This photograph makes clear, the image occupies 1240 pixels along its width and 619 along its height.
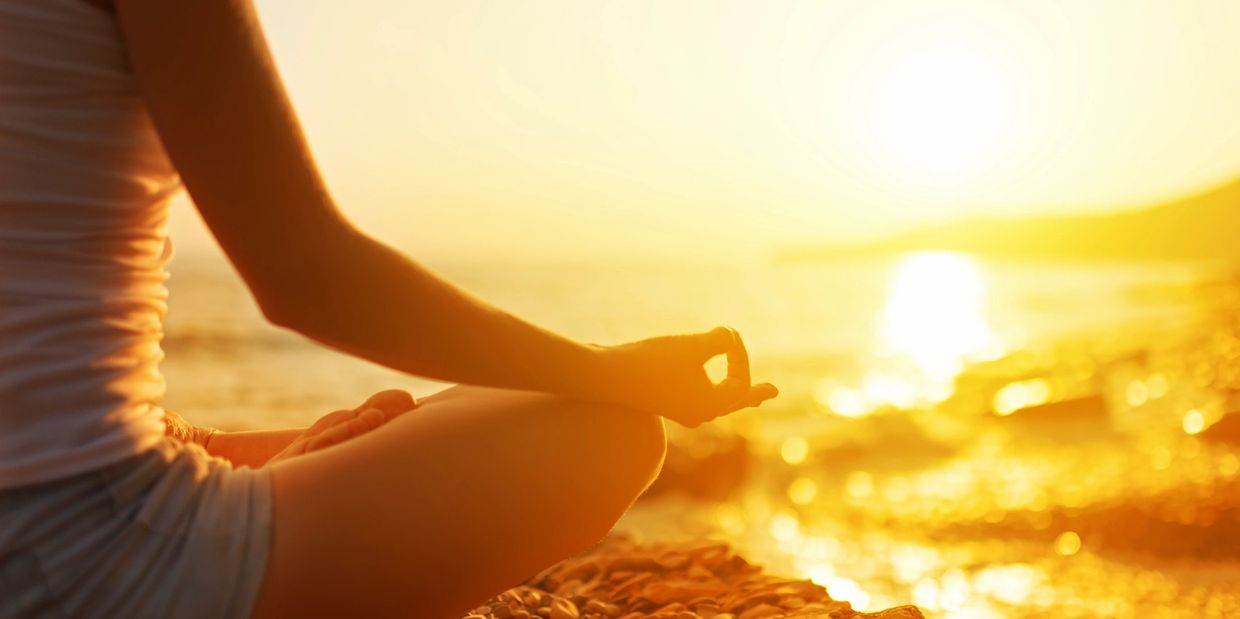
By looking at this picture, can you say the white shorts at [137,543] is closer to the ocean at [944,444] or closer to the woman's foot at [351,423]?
the woman's foot at [351,423]

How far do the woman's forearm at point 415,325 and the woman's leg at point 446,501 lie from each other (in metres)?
0.07

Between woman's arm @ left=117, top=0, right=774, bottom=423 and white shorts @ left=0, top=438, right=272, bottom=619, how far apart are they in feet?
0.77

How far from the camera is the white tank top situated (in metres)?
1.21

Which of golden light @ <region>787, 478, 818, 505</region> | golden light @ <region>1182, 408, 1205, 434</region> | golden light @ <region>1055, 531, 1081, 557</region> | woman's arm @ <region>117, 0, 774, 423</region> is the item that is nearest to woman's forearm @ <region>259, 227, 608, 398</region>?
woman's arm @ <region>117, 0, 774, 423</region>

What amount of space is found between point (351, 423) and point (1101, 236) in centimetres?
10776

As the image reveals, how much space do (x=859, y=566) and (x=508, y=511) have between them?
4.77m

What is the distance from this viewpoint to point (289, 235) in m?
1.34

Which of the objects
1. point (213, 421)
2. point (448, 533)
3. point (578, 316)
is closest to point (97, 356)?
point (448, 533)

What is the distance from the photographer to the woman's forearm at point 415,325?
1385mm

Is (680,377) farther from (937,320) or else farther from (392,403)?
(937,320)

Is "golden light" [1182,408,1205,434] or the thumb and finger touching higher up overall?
"golden light" [1182,408,1205,434]

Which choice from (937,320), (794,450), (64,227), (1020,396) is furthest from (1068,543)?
(937,320)

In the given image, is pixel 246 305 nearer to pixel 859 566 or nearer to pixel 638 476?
pixel 859 566

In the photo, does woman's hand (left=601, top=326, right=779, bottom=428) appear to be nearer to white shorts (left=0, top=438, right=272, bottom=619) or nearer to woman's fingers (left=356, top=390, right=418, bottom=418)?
woman's fingers (left=356, top=390, right=418, bottom=418)
